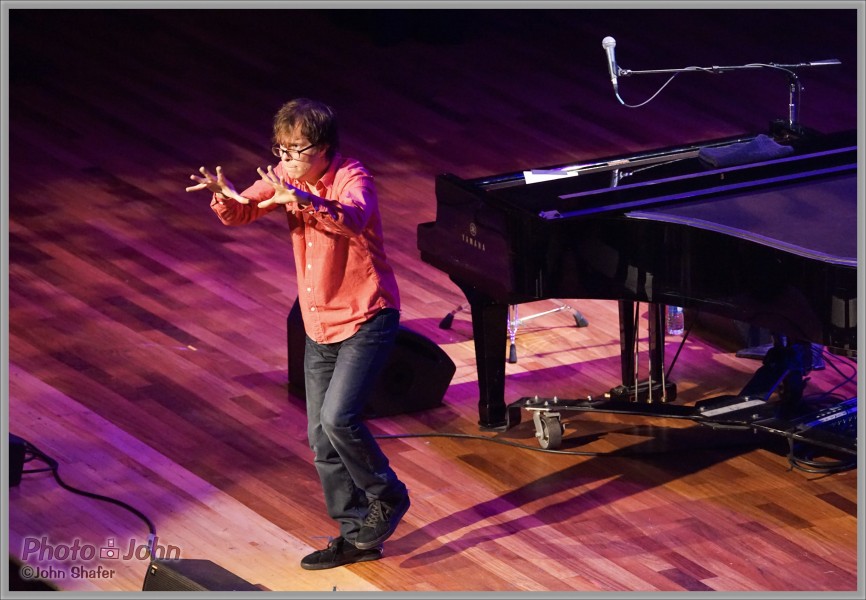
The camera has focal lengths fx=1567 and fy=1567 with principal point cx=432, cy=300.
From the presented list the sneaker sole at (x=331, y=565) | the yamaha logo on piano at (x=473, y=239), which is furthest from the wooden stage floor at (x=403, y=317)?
the yamaha logo on piano at (x=473, y=239)

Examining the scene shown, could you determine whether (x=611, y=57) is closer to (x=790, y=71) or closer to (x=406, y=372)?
(x=790, y=71)

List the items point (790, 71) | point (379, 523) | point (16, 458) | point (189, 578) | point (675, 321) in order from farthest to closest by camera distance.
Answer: point (675, 321), point (790, 71), point (16, 458), point (379, 523), point (189, 578)

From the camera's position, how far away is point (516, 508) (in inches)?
195

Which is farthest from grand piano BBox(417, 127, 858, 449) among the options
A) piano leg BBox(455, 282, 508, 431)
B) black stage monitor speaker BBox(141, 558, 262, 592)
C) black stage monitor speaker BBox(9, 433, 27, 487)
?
black stage monitor speaker BBox(9, 433, 27, 487)

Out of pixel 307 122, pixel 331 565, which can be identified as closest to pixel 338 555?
pixel 331 565

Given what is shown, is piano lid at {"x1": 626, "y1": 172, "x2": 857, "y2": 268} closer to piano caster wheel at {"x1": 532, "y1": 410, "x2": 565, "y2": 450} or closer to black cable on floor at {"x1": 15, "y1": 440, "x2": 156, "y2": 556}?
piano caster wheel at {"x1": 532, "y1": 410, "x2": 565, "y2": 450}

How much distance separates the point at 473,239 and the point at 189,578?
1.68 metres

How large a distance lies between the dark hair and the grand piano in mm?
974

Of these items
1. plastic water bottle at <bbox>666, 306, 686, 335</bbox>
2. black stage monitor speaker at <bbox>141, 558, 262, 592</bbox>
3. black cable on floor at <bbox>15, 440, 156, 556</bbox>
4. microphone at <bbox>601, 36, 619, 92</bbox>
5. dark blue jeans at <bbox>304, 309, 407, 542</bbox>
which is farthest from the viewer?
plastic water bottle at <bbox>666, 306, 686, 335</bbox>

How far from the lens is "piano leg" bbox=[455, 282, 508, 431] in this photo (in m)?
5.27

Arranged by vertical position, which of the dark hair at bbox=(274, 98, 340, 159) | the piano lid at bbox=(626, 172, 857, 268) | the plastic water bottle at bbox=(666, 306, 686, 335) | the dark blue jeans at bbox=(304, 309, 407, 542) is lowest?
the plastic water bottle at bbox=(666, 306, 686, 335)

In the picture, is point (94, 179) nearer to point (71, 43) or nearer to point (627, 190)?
point (71, 43)

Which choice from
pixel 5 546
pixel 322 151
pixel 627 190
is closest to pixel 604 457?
pixel 627 190

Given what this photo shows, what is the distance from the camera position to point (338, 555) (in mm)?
4582
